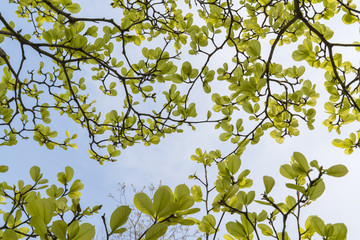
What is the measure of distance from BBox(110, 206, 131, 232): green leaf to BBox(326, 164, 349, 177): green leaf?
61cm

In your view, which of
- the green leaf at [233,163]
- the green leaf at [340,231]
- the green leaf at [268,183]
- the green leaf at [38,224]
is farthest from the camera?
the green leaf at [233,163]

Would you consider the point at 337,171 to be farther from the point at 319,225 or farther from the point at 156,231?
the point at 156,231

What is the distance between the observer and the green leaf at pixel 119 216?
2.06 feet

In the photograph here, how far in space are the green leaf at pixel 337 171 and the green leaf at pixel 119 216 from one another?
0.61 meters

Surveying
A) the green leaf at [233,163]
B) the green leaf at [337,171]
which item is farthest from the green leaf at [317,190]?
the green leaf at [233,163]

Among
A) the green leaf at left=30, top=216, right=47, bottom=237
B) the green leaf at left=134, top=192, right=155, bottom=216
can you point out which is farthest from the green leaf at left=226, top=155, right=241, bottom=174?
the green leaf at left=30, top=216, right=47, bottom=237

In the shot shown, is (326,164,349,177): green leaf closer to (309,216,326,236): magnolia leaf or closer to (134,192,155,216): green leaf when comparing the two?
(309,216,326,236): magnolia leaf

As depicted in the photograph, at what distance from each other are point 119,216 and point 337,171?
25.8 inches

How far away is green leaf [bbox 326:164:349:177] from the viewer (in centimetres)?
83

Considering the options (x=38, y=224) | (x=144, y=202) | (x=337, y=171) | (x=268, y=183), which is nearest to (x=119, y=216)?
(x=144, y=202)

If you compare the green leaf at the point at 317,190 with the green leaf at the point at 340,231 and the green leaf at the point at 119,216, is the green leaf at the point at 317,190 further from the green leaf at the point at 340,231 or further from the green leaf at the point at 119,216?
the green leaf at the point at 119,216

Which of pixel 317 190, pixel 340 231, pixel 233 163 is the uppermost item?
pixel 233 163

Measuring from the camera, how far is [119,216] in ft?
2.07

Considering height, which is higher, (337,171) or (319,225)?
(337,171)
